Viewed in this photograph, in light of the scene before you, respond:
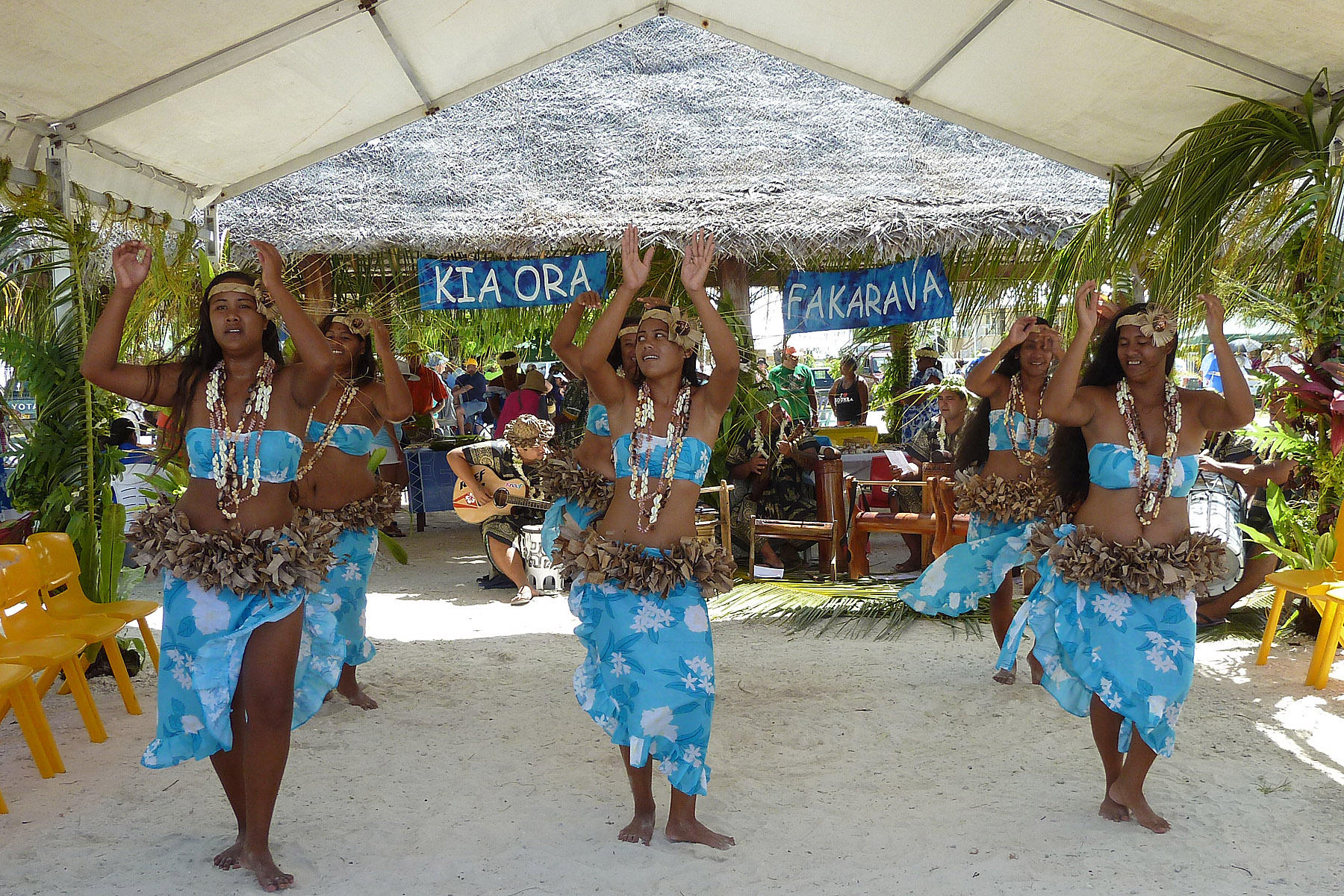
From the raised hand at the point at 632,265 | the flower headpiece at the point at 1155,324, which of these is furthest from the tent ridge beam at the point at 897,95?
the raised hand at the point at 632,265

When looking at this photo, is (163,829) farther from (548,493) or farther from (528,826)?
(548,493)

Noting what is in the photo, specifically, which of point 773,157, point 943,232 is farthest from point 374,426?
point 773,157

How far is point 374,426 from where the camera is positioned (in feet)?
16.1

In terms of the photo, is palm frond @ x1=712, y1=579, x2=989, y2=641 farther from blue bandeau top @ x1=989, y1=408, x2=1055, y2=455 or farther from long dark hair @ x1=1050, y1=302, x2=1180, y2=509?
long dark hair @ x1=1050, y1=302, x2=1180, y2=509

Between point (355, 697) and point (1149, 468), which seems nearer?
point (1149, 468)

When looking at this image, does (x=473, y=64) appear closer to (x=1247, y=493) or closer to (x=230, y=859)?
(x=230, y=859)

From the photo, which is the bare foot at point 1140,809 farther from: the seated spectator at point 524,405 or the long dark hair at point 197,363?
the seated spectator at point 524,405

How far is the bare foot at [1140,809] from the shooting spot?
10.9 feet

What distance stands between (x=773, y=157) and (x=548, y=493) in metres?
5.15

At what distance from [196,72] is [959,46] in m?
3.70

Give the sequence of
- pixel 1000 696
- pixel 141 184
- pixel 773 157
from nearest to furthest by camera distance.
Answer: pixel 1000 696
pixel 141 184
pixel 773 157

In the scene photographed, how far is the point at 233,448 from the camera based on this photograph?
3.11 metres

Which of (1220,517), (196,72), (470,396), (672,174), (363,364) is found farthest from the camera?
(470,396)

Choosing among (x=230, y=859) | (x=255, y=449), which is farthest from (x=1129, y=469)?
(x=230, y=859)
